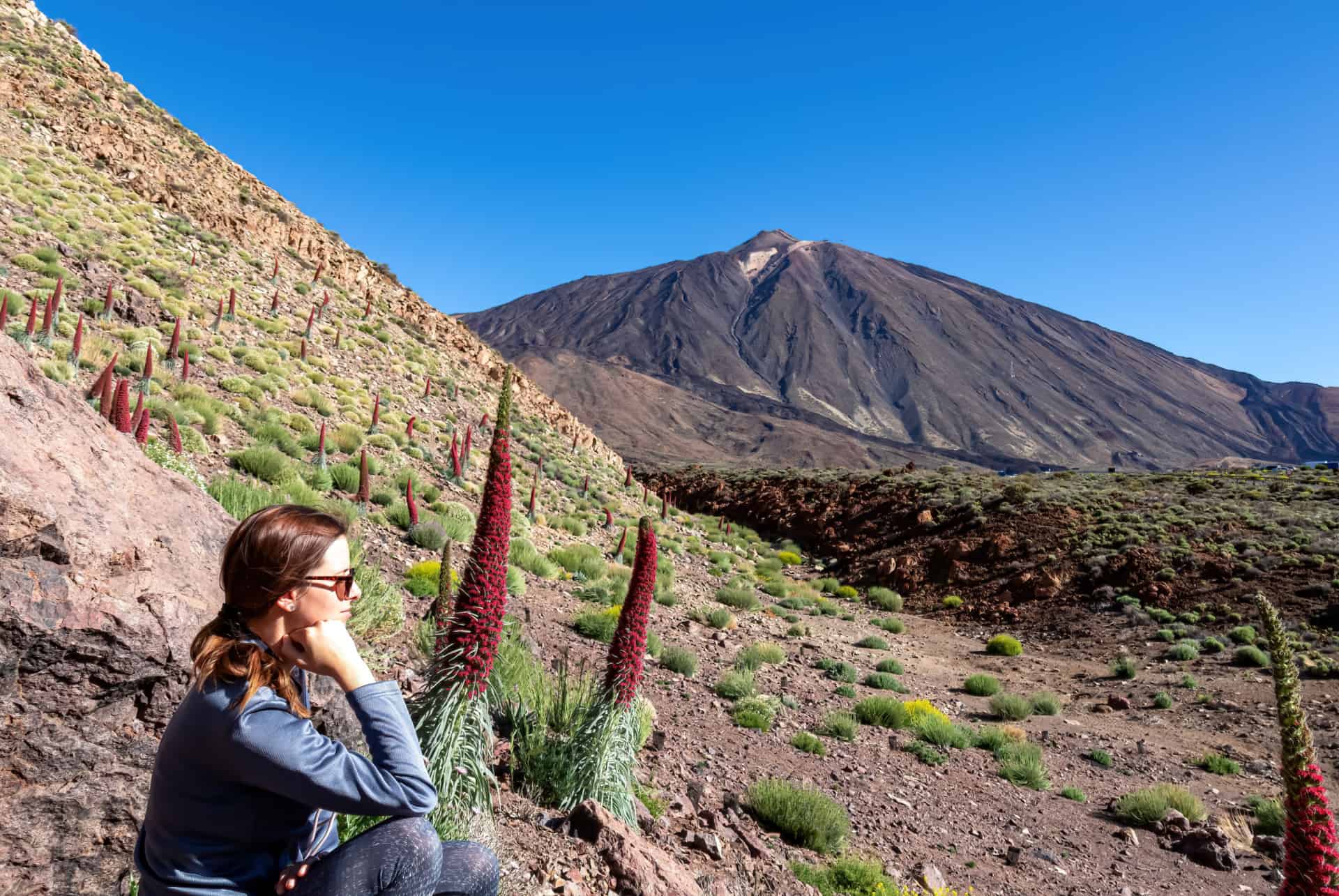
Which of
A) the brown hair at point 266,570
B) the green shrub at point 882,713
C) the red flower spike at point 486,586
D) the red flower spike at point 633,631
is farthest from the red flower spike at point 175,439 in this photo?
the green shrub at point 882,713

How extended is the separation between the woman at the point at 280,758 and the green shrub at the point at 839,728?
6989mm

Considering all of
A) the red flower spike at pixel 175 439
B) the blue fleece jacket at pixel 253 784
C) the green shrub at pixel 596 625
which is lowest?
the green shrub at pixel 596 625

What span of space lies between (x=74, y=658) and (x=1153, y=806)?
28.4ft

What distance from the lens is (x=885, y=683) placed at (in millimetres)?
10609

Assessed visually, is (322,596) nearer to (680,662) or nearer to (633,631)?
(633,631)

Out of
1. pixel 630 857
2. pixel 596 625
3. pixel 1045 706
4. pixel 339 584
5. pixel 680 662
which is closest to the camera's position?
pixel 339 584

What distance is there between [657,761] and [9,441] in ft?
14.9

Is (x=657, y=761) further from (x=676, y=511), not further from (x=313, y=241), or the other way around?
(x=313, y=241)

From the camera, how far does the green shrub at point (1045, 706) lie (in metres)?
10.5

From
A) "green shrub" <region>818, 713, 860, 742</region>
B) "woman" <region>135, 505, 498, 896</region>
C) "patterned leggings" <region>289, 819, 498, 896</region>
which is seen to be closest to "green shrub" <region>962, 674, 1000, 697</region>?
"green shrub" <region>818, 713, 860, 742</region>

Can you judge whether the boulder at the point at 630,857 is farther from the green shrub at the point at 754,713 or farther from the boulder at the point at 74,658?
the green shrub at the point at 754,713

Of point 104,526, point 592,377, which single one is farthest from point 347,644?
point 592,377

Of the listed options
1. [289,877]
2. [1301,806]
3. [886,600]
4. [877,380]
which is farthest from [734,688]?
[877,380]

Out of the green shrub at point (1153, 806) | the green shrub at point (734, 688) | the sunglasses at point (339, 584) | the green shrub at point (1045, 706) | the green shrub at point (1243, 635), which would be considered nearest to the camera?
the sunglasses at point (339, 584)
